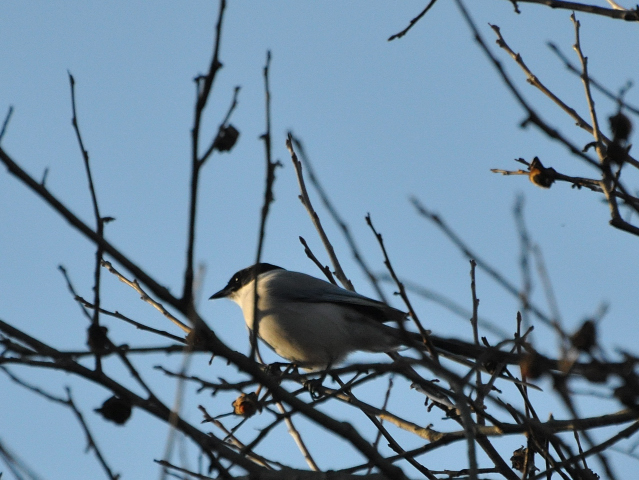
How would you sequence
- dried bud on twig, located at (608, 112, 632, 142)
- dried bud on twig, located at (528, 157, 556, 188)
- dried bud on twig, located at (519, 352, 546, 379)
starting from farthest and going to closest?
dried bud on twig, located at (528, 157, 556, 188)
dried bud on twig, located at (608, 112, 632, 142)
dried bud on twig, located at (519, 352, 546, 379)

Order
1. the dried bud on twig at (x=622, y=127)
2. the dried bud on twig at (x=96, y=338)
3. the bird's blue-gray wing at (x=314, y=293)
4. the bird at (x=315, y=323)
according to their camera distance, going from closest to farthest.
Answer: the dried bud on twig at (x=96, y=338) → the dried bud on twig at (x=622, y=127) → the bird at (x=315, y=323) → the bird's blue-gray wing at (x=314, y=293)

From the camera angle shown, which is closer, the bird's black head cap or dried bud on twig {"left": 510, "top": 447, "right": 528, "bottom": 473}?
dried bud on twig {"left": 510, "top": 447, "right": 528, "bottom": 473}

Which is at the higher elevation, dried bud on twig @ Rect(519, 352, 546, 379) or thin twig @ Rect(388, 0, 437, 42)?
thin twig @ Rect(388, 0, 437, 42)

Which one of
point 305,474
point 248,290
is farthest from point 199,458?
point 248,290

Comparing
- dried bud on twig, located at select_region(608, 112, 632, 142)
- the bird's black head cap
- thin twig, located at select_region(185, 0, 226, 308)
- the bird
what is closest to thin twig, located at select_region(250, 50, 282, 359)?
thin twig, located at select_region(185, 0, 226, 308)

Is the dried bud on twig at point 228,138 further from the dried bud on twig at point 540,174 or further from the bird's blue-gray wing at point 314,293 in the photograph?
the bird's blue-gray wing at point 314,293

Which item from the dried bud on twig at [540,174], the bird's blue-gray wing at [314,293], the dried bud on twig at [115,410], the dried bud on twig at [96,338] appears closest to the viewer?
the dried bud on twig at [96,338]

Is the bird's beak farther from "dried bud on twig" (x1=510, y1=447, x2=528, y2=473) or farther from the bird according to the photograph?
"dried bud on twig" (x1=510, y1=447, x2=528, y2=473)

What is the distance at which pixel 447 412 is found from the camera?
13.4 feet

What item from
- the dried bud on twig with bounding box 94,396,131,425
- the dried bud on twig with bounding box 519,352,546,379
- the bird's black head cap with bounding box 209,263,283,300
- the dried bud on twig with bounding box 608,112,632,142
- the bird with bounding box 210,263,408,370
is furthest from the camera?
the bird's black head cap with bounding box 209,263,283,300

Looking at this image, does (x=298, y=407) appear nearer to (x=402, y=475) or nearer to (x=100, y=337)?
(x=402, y=475)

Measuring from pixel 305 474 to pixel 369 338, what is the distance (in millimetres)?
2676

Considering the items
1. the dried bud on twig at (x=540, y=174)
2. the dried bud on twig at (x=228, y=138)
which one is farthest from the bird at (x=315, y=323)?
the dried bud on twig at (x=228, y=138)

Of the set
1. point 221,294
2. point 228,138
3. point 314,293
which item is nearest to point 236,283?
point 221,294
